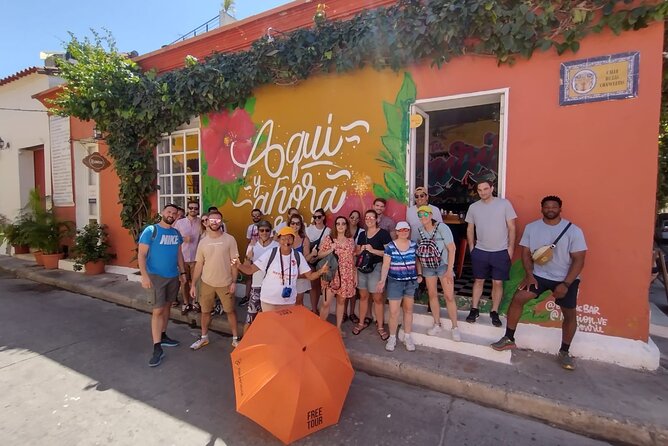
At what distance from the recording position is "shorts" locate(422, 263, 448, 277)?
13.7 feet

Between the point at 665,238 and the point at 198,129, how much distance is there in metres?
17.3

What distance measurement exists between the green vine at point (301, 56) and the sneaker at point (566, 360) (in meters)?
3.42

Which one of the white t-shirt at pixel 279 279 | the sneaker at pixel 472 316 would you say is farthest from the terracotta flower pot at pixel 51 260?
the sneaker at pixel 472 316

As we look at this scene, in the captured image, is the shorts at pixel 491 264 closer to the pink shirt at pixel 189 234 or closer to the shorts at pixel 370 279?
the shorts at pixel 370 279

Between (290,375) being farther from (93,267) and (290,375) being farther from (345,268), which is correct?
(93,267)

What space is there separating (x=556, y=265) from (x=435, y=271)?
1.29m

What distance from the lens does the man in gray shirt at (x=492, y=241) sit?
161 inches

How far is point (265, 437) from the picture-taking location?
2.84 m

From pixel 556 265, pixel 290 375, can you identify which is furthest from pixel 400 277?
pixel 290 375

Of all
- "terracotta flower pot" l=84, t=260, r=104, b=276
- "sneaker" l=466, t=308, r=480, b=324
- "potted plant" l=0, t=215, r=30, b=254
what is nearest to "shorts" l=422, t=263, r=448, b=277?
"sneaker" l=466, t=308, r=480, b=324

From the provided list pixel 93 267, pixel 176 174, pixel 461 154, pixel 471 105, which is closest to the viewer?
pixel 471 105

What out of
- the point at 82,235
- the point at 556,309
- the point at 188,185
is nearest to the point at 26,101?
the point at 82,235

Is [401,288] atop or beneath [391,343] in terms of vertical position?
atop

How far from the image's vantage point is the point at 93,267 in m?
8.38
